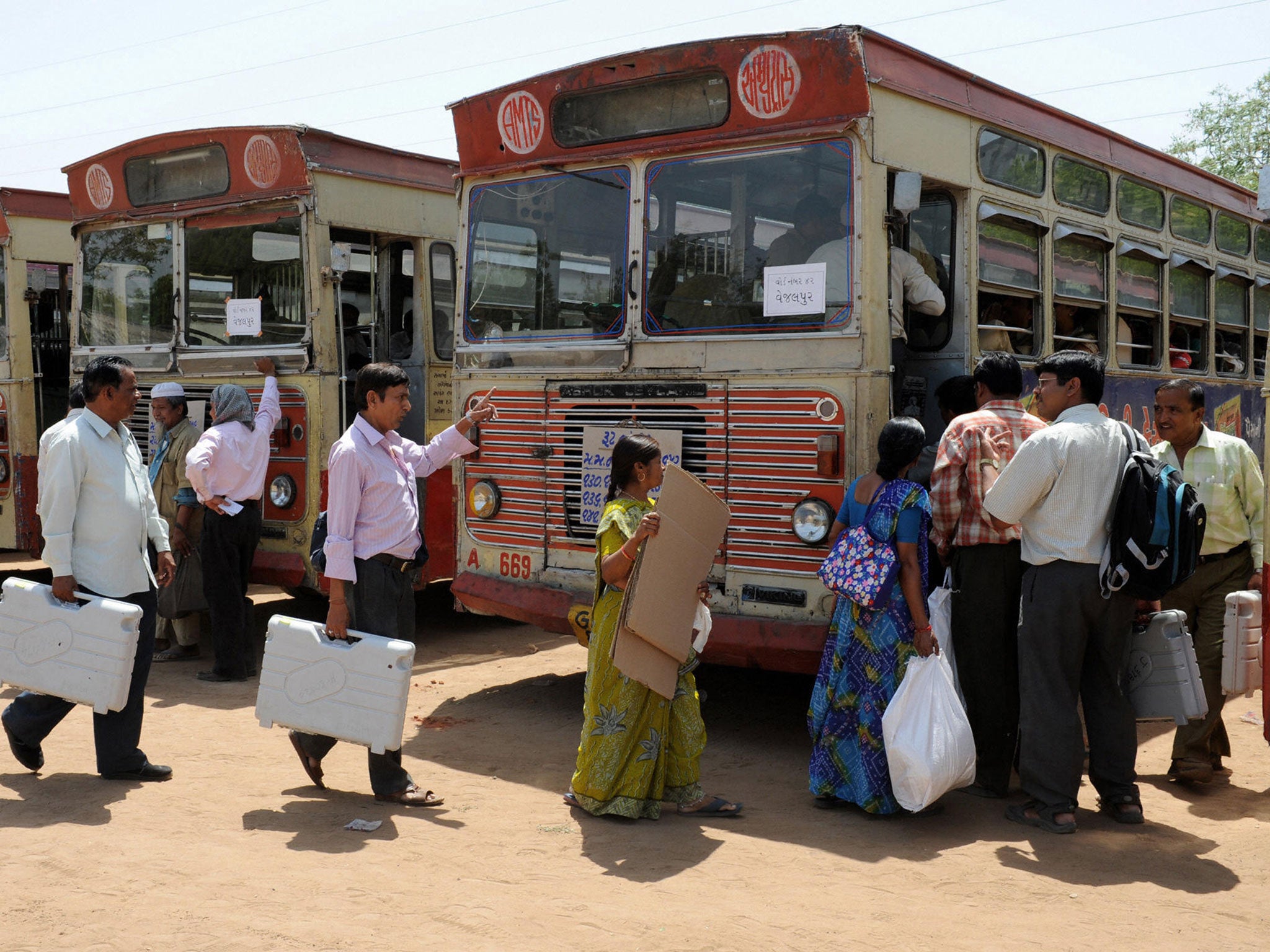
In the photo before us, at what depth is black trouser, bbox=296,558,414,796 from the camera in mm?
4832

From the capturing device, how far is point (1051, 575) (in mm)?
4598

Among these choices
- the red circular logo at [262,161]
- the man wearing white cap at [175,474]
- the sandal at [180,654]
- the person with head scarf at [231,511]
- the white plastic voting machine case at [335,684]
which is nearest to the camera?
the white plastic voting machine case at [335,684]

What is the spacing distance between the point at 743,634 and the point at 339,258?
11.9ft

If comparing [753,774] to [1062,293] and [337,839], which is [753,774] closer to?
[337,839]

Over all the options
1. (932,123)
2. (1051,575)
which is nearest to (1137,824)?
(1051,575)

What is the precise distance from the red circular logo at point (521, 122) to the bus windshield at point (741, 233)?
0.74 meters

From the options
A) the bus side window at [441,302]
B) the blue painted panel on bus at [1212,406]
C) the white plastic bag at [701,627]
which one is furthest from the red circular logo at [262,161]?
the blue painted panel on bus at [1212,406]

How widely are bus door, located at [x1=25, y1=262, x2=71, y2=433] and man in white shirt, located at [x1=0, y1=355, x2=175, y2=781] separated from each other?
4.93 meters

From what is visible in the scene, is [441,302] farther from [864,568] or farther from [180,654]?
[864,568]

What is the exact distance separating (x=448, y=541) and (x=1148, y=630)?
15.6 ft

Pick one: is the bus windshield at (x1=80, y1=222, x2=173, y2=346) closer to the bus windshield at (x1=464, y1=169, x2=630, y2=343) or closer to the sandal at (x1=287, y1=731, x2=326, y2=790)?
the bus windshield at (x1=464, y1=169, x2=630, y2=343)

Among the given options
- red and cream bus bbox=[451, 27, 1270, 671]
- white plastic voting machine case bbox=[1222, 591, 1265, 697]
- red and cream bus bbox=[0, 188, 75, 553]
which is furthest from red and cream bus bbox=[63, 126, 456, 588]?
white plastic voting machine case bbox=[1222, 591, 1265, 697]

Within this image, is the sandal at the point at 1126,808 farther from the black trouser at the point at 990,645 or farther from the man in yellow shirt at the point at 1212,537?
the man in yellow shirt at the point at 1212,537

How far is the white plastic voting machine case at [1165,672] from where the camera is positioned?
187 inches
